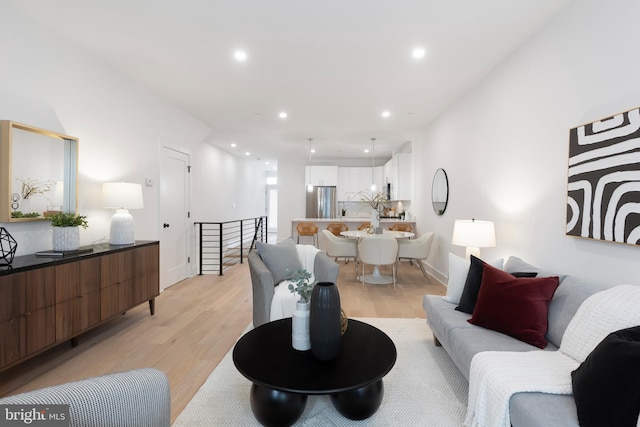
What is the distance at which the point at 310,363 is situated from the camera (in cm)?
164

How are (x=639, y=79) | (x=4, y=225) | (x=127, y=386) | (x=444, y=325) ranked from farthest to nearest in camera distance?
(x=4, y=225) → (x=444, y=325) → (x=639, y=79) → (x=127, y=386)

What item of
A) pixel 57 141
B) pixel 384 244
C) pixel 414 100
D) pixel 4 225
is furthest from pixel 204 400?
pixel 414 100

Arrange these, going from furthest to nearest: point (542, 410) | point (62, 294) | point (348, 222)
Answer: point (348, 222) → point (62, 294) → point (542, 410)

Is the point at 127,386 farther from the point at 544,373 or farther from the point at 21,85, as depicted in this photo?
the point at 21,85

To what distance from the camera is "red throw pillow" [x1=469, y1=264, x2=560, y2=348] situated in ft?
6.15

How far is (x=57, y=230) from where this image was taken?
2568mm

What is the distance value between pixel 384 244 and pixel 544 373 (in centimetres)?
306

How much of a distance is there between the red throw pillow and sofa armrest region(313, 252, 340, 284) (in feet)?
3.84

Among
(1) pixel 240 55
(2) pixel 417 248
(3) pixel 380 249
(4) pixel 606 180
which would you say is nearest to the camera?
(4) pixel 606 180

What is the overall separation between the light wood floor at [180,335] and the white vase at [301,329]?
851 millimetres

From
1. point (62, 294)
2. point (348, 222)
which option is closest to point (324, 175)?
point (348, 222)

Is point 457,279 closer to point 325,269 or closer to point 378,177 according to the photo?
point 325,269

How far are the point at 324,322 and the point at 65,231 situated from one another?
7.94ft

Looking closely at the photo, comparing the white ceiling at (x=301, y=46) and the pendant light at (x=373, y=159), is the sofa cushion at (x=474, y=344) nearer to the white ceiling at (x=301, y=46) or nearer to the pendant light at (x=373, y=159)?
the white ceiling at (x=301, y=46)
